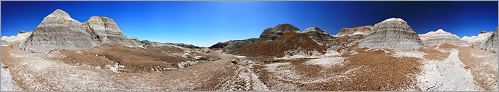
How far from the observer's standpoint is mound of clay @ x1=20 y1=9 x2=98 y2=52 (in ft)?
103

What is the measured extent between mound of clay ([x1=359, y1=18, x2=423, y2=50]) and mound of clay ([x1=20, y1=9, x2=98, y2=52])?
34.5 metres

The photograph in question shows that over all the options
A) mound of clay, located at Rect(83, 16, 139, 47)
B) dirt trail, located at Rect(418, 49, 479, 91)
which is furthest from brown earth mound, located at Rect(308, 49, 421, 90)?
mound of clay, located at Rect(83, 16, 139, 47)

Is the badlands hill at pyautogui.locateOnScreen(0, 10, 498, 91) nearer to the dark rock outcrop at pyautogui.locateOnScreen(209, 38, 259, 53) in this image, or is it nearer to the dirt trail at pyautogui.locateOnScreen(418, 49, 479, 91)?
the dirt trail at pyautogui.locateOnScreen(418, 49, 479, 91)

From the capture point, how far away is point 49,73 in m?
22.7

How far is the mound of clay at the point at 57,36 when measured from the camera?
103ft

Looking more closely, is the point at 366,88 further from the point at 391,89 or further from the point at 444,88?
the point at 444,88

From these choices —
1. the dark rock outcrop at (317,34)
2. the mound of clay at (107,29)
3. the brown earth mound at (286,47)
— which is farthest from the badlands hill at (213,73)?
the dark rock outcrop at (317,34)

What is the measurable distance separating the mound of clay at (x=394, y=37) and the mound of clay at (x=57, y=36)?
34.5 meters

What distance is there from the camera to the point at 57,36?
1329 inches

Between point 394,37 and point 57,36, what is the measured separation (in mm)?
37710

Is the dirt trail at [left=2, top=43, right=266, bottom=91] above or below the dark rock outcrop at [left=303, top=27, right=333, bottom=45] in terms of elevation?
below

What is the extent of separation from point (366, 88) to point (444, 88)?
428 centimetres

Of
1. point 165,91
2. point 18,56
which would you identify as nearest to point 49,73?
point 18,56

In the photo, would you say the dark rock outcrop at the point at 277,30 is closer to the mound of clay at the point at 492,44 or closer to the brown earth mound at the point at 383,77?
the mound of clay at the point at 492,44
